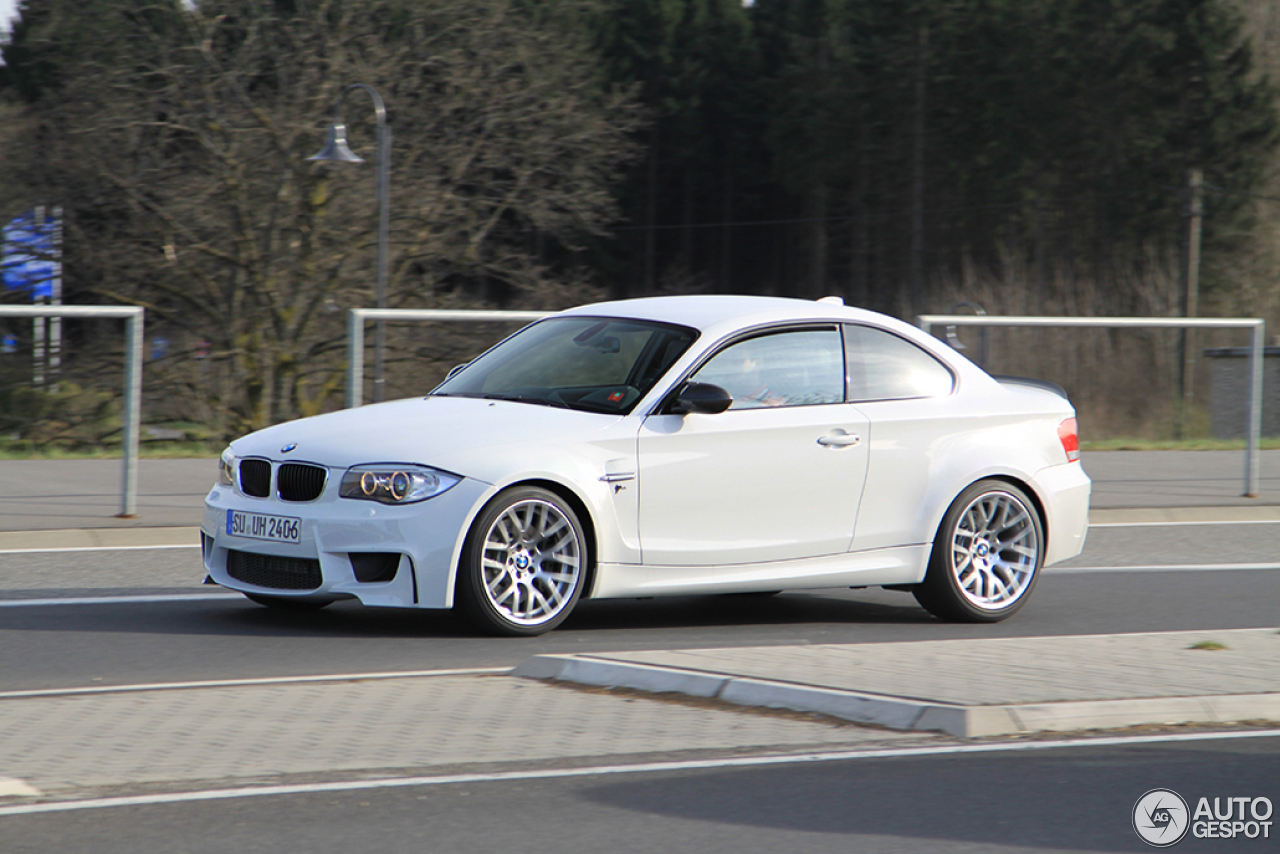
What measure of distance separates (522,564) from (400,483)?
2.27 ft

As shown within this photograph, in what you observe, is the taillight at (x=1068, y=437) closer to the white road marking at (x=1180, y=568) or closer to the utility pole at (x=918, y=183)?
the white road marking at (x=1180, y=568)

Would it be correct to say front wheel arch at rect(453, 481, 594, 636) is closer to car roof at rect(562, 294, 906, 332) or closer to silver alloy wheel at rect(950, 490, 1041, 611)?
car roof at rect(562, 294, 906, 332)

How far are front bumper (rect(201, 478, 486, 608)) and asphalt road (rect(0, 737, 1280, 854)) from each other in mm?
2451

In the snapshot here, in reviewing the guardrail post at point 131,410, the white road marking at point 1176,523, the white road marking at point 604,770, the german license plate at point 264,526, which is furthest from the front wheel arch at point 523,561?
the white road marking at point 1176,523

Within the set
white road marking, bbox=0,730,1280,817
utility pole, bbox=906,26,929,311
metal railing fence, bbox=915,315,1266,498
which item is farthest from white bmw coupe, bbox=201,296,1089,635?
utility pole, bbox=906,26,929,311

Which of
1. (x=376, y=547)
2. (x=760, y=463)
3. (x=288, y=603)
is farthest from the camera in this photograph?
(x=288, y=603)

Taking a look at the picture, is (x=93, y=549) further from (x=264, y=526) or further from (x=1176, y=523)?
(x=1176, y=523)

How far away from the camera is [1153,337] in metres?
18.5

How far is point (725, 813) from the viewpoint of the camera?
5242 millimetres

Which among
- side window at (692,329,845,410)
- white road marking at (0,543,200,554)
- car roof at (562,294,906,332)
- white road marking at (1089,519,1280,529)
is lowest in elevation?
white road marking at (0,543,200,554)

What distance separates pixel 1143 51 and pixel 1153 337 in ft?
129

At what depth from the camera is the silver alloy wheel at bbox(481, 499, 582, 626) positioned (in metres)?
8.12

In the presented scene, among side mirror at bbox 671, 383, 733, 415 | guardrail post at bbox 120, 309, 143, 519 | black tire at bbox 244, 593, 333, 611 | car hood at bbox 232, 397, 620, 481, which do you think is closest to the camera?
car hood at bbox 232, 397, 620, 481

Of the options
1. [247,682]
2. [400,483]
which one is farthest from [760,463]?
[247,682]
